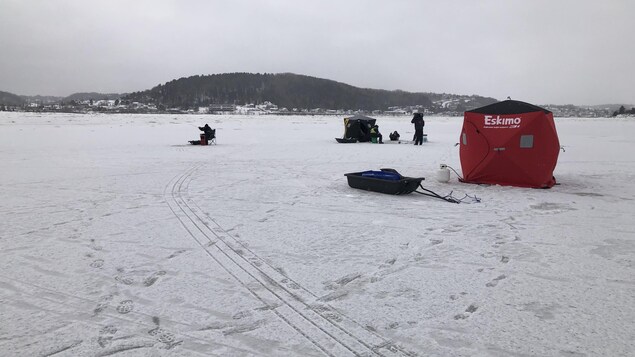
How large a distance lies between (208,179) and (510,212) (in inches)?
252

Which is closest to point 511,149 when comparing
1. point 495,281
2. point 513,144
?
point 513,144

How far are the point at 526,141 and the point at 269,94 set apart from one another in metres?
139

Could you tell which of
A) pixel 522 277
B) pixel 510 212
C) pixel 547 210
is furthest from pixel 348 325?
pixel 547 210

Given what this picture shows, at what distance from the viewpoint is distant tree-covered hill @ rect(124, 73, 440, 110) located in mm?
135750

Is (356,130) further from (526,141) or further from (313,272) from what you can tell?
(313,272)

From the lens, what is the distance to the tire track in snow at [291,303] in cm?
269

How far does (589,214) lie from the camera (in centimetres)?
622

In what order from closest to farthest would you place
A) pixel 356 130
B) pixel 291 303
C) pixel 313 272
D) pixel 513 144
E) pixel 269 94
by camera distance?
pixel 291 303, pixel 313 272, pixel 513 144, pixel 356 130, pixel 269 94

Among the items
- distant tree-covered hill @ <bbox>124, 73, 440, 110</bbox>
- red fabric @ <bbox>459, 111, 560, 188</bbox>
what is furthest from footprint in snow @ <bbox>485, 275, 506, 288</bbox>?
distant tree-covered hill @ <bbox>124, 73, 440, 110</bbox>

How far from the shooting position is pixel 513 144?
8484 mm

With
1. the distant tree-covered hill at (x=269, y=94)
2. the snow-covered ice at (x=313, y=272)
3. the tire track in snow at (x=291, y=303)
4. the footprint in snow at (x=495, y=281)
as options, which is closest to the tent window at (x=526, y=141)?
the snow-covered ice at (x=313, y=272)

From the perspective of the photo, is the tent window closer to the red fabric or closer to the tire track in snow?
the red fabric

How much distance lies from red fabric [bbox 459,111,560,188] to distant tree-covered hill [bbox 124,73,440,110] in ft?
420

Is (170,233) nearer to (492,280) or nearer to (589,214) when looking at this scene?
(492,280)
